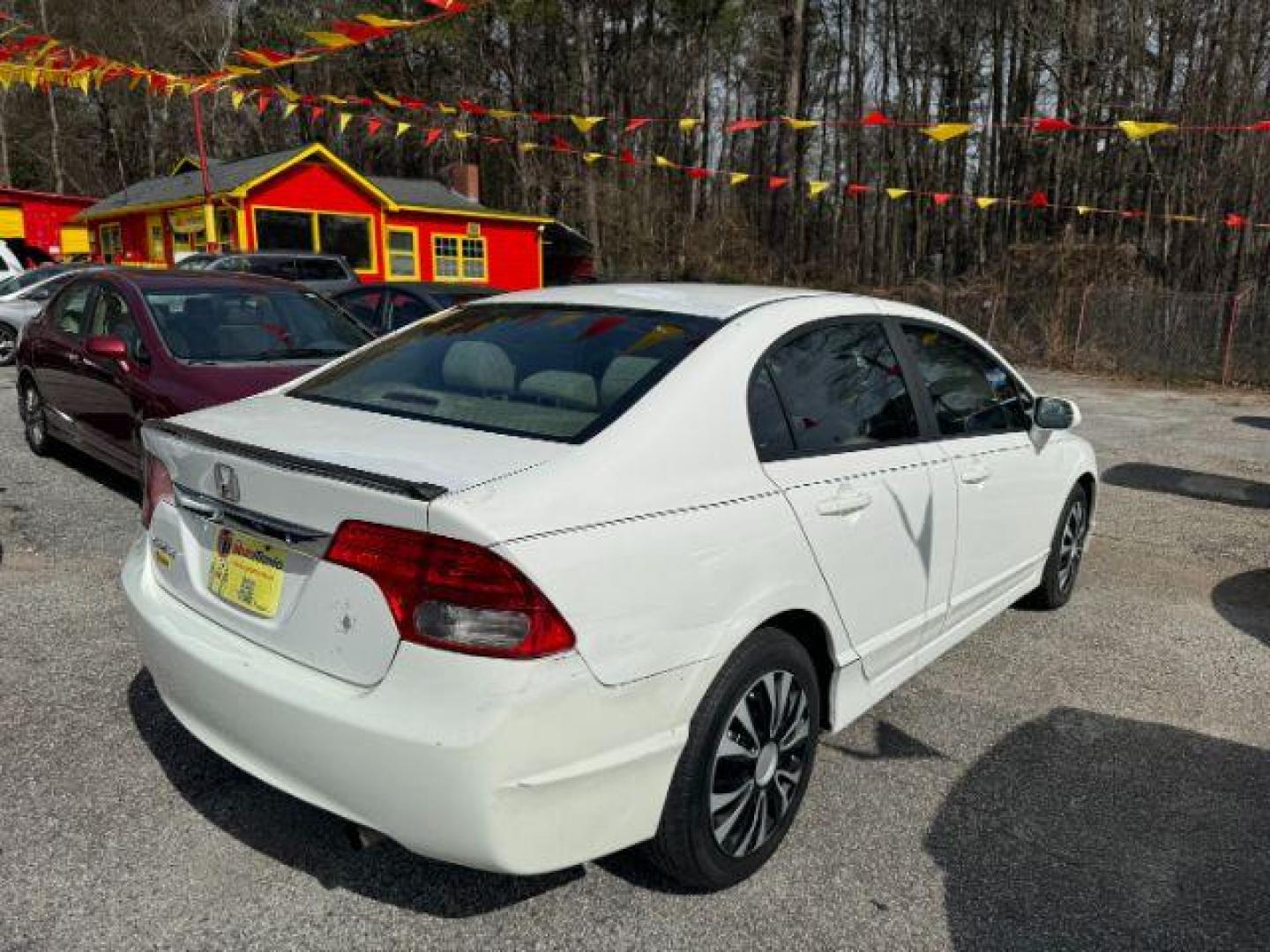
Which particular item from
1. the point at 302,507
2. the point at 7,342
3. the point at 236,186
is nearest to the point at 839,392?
the point at 302,507

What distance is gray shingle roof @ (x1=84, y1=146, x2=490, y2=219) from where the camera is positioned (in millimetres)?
26172

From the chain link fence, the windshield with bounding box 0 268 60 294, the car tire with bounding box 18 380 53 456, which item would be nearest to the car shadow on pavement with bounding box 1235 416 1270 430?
the chain link fence

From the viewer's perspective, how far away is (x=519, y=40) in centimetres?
3878

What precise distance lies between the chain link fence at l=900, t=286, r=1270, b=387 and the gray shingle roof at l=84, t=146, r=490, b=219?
17345mm

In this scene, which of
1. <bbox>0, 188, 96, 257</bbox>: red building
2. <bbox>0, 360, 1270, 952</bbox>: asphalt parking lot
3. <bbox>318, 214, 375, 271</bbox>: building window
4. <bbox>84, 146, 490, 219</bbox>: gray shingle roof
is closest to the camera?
<bbox>0, 360, 1270, 952</bbox>: asphalt parking lot

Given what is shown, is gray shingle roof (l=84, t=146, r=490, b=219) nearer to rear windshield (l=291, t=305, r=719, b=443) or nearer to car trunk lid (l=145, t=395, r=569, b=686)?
rear windshield (l=291, t=305, r=719, b=443)

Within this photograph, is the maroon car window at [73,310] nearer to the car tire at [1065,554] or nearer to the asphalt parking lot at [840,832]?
the asphalt parking lot at [840,832]

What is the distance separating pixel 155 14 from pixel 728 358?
46.1m

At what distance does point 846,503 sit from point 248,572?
1.63m

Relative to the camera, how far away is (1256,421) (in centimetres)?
1250

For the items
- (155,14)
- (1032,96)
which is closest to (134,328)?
(1032,96)

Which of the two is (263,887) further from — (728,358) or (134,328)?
(134,328)

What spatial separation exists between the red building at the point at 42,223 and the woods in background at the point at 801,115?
7.80 meters

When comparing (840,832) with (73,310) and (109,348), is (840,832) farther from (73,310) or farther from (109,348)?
(73,310)
